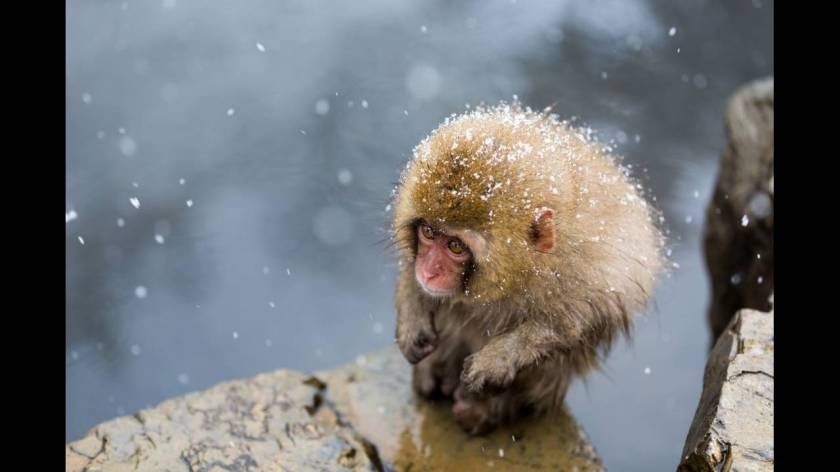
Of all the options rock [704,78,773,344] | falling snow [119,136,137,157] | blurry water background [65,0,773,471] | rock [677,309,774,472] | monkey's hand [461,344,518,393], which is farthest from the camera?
falling snow [119,136,137,157]

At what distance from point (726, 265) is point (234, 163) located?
435 centimetres

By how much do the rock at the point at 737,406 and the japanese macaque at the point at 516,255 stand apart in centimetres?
47

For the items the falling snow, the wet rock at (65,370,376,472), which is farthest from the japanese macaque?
the falling snow

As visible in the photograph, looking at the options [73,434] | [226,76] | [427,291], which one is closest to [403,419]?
[427,291]

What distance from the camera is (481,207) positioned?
348 cm

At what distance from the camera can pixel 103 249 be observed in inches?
309

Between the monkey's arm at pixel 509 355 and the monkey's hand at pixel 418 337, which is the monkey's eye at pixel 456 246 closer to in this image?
the monkey's arm at pixel 509 355

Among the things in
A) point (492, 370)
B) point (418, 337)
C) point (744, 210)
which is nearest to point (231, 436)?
point (418, 337)

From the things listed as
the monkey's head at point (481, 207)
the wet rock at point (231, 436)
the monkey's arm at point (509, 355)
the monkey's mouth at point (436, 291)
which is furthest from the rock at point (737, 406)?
the wet rock at point (231, 436)

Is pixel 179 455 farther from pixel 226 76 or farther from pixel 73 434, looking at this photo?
pixel 226 76

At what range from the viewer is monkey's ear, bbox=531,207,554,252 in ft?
11.7

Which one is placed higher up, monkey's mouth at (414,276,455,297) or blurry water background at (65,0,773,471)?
blurry water background at (65,0,773,471)

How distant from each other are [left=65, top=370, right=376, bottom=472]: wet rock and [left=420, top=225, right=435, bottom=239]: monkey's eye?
4.21 ft

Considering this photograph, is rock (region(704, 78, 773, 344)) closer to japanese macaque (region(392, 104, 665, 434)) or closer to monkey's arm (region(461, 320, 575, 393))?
japanese macaque (region(392, 104, 665, 434))
